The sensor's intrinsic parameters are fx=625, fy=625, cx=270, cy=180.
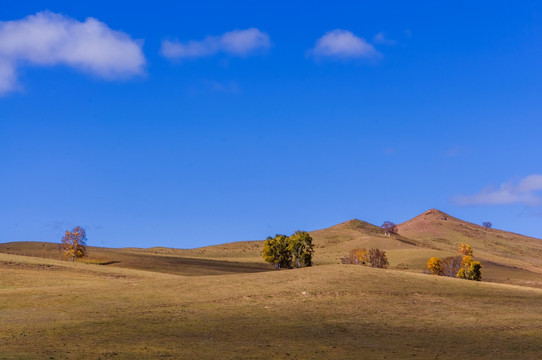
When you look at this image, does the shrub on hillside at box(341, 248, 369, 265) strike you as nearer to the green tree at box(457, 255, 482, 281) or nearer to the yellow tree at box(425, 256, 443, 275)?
the yellow tree at box(425, 256, 443, 275)

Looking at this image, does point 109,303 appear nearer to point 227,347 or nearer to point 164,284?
point 164,284

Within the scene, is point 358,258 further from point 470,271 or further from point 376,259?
point 470,271

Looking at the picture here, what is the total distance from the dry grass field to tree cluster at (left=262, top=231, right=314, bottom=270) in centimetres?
3552

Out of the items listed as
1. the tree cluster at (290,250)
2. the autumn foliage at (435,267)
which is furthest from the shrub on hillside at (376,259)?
the tree cluster at (290,250)

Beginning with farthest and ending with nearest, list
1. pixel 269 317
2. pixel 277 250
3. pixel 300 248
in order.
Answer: pixel 277 250
pixel 300 248
pixel 269 317

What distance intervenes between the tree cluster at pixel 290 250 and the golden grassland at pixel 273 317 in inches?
1398

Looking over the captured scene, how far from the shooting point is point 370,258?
4390 inches

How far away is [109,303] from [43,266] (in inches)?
1211

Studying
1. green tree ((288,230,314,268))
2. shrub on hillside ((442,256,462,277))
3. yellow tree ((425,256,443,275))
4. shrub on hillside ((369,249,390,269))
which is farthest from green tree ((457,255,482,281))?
green tree ((288,230,314,268))

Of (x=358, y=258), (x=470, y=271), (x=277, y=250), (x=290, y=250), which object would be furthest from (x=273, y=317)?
(x=358, y=258)

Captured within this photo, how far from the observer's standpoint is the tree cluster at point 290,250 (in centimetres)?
10112

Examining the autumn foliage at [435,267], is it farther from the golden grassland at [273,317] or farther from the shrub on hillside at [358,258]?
the golden grassland at [273,317]

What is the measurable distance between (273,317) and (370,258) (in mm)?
71018

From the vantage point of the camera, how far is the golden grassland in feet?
107
